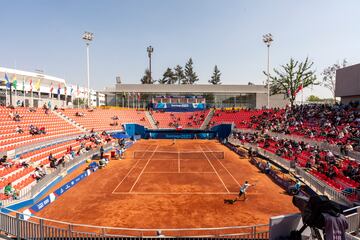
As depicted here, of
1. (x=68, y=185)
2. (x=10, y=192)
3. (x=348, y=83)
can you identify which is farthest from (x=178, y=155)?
(x=348, y=83)

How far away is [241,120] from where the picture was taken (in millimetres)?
58812

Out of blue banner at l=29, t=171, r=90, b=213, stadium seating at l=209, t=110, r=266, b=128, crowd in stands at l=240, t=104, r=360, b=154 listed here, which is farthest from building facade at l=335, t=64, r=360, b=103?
blue banner at l=29, t=171, r=90, b=213

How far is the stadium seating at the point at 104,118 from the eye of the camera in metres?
49.4

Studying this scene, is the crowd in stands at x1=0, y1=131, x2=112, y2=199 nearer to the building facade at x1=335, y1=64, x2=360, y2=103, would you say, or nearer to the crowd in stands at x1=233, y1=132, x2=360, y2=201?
the crowd in stands at x1=233, y1=132, x2=360, y2=201

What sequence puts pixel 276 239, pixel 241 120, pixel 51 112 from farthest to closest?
pixel 241 120 < pixel 51 112 < pixel 276 239

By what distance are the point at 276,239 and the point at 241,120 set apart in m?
52.7

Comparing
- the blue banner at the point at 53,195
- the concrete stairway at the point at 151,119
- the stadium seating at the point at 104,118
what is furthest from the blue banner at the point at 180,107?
the blue banner at the point at 53,195

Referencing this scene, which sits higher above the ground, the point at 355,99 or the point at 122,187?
the point at 355,99

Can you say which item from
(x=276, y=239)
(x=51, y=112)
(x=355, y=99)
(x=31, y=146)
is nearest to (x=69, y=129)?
(x=51, y=112)

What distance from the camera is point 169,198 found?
60.3 feet

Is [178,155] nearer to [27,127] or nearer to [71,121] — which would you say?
[27,127]

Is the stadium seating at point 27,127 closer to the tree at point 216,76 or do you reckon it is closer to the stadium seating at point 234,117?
the stadium seating at point 234,117

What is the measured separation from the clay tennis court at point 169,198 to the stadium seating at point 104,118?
24.4 m

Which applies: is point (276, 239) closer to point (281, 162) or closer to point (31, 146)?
point (281, 162)
